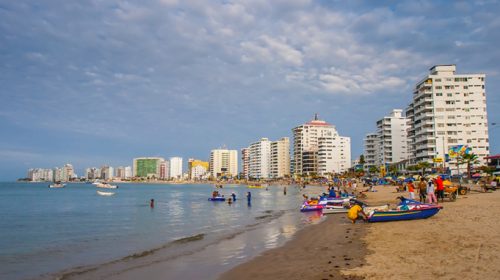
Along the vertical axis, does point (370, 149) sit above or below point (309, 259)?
above

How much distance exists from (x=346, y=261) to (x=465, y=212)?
14.0 meters

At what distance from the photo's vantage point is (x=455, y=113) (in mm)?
95125

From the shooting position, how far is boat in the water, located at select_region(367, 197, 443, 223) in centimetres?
2062

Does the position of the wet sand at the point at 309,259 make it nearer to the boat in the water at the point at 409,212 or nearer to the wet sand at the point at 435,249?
the wet sand at the point at 435,249

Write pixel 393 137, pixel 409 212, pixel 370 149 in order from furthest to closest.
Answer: pixel 370 149 → pixel 393 137 → pixel 409 212

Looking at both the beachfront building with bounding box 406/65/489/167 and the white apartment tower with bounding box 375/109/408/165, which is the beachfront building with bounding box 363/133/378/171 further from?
the beachfront building with bounding box 406/65/489/167

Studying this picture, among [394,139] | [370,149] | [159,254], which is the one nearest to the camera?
[159,254]

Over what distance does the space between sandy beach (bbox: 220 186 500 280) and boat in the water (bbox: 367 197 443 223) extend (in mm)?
632

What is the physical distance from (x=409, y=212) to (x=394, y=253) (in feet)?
29.1

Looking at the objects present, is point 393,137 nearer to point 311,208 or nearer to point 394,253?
point 311,208

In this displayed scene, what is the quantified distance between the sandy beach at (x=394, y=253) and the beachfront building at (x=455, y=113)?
83.2m

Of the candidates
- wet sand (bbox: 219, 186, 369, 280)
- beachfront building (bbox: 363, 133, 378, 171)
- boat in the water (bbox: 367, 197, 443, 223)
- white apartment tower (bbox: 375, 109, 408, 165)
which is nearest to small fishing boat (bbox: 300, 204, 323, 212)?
boat in the water (bbox: 367, 197, 443, 223)

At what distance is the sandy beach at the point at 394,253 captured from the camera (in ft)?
33.0

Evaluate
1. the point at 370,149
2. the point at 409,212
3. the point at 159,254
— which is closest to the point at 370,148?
the point at 370,149
